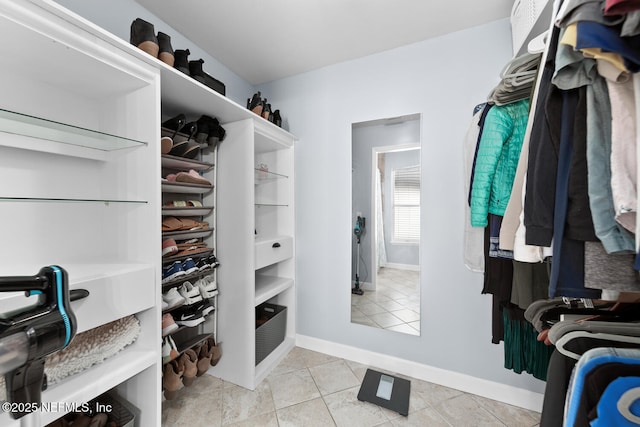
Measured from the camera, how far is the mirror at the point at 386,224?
1893 millimetres

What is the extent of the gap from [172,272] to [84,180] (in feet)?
2.02

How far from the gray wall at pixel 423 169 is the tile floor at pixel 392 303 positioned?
6cm

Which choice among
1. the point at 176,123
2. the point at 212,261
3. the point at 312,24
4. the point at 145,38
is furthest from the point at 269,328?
the point at 312,24

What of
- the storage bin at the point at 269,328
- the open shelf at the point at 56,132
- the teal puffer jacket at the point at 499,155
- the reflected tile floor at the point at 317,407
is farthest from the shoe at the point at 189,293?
the teal puffer jacket at the point at 499,155

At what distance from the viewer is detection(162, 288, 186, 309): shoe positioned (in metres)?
1.43

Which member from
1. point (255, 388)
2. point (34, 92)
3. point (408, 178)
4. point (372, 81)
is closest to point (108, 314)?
point (34, 92)

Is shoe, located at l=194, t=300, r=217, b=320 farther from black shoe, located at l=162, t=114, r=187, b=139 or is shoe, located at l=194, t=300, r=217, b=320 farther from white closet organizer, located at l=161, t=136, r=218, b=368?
black shoe, located at l=162, t=114, r=187, b=139

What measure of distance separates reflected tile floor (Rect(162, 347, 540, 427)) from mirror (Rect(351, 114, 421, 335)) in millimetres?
440

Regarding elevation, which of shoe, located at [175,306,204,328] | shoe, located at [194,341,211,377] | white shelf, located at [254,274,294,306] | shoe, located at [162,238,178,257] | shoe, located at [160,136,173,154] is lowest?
shoe, located at [194,341,211,377]

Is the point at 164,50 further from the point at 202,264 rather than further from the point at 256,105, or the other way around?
the point at 202,264

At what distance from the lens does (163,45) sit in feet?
4.06

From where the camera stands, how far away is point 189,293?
5.11ft

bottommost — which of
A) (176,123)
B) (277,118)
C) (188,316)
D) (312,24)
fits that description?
(188,316)

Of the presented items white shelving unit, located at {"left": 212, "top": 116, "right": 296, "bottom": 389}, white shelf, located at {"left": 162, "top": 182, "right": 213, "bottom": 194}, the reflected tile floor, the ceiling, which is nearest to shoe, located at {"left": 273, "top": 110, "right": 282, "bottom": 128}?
white shelving unit, located at {"left": 212, "top": 116, "right": 296, "bottom": 389}
